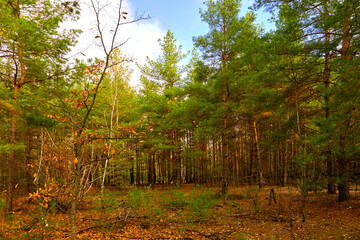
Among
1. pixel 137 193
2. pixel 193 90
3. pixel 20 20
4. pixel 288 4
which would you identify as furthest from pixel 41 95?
pixel 288 4

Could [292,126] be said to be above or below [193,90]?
below

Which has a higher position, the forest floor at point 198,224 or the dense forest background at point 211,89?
the dense forest background at point 211,89

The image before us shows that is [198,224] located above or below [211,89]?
below

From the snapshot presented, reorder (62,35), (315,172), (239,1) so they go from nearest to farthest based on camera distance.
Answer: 1. (315,172)
2. (62,35)
3. (239,1)

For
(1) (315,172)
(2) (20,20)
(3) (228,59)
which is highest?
(3) (228,59)

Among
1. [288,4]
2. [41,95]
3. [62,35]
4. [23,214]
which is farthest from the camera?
[23,214]

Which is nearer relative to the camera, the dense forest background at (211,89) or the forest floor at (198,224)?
the dense forest background at (211,89)

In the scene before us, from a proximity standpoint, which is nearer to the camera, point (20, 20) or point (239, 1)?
point (20, 20)

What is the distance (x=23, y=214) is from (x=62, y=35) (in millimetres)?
8120

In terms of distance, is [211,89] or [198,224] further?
[211,89]

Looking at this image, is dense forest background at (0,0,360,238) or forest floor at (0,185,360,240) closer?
dense forest background at (0,0,360,238)

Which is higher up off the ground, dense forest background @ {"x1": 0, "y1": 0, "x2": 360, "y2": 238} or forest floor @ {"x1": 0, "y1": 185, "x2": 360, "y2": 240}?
dense forest background @ {"x1": 0, "y1": 0, "x2": 360, "y2": 238}

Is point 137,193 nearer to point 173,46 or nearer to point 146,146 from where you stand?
point 146,146

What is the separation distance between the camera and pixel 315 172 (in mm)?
6520
